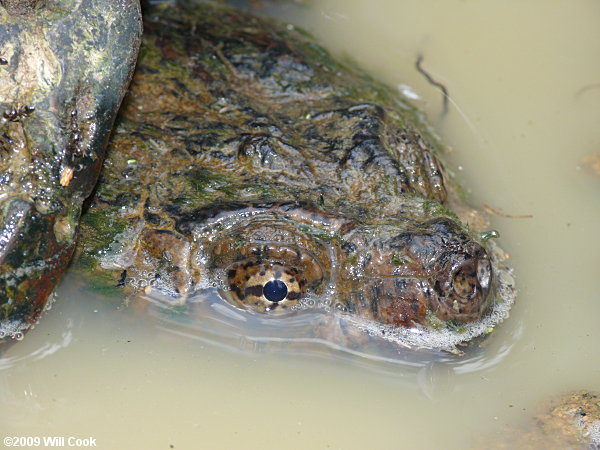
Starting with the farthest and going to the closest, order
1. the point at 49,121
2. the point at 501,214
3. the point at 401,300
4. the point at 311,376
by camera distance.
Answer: the point at 501,214 → the point at 311,376 → the point at 401,300 → the point at 49,121

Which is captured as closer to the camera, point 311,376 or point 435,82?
point 311,376

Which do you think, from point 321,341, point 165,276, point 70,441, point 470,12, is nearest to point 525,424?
point 321,341

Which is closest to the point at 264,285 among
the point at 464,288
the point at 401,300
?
the point at 401,300

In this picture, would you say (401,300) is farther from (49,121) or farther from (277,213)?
(49,121)

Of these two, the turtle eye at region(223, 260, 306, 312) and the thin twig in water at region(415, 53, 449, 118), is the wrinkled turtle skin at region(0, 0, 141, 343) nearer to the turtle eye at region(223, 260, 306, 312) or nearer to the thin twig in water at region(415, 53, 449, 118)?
the turtle eye at region(223, 260, 306, 312)

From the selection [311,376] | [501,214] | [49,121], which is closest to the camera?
[49,121]

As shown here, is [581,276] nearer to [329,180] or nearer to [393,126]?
[393,126]
